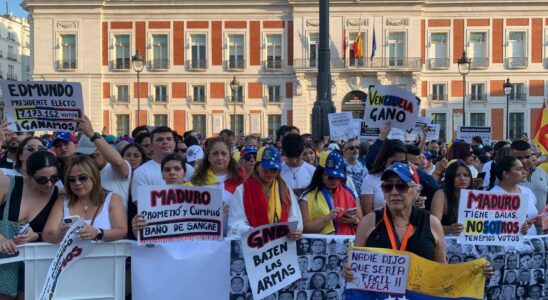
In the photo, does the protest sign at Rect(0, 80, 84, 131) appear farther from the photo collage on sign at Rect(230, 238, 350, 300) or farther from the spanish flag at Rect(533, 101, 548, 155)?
the spanish flag at Rect(533, 101, 548, 155)

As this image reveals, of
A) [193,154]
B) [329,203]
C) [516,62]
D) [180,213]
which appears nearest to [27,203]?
[180,213]

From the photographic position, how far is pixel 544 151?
29.3 ft

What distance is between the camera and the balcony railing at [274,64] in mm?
42500

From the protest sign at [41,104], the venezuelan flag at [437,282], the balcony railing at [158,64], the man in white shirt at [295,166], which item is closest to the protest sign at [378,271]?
the venezuelan flag at [437,282]

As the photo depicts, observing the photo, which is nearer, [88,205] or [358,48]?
[88,205]

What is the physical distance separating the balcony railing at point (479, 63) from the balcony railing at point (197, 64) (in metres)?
16.5

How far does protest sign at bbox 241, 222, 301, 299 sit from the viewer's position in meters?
4.77

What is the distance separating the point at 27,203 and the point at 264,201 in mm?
1638

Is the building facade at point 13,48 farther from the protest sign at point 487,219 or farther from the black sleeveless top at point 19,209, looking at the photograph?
the protest sign at point 487,219

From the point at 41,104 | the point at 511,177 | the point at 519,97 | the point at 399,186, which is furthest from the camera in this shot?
the point at 519,97

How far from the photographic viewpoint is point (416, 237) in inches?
157

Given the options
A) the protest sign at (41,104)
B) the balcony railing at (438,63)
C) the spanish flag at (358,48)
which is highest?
the spanish flag at (358,48)

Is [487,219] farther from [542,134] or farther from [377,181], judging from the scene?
[542,134]

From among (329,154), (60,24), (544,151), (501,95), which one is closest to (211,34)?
(60,24)
